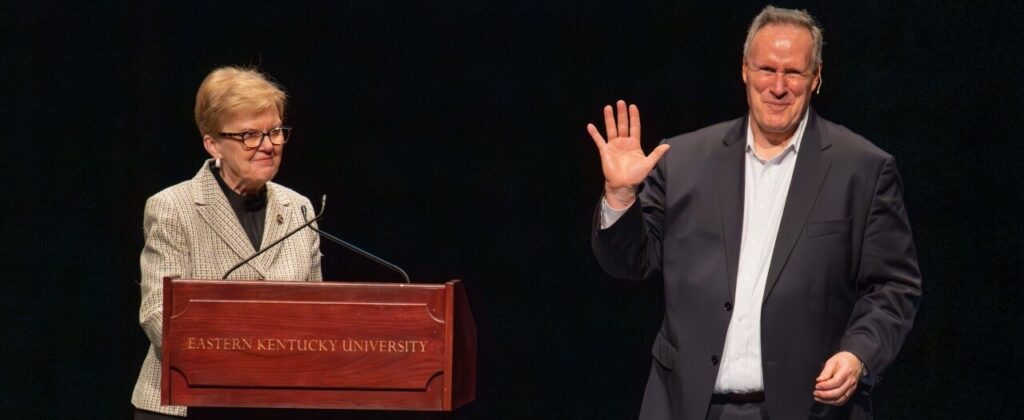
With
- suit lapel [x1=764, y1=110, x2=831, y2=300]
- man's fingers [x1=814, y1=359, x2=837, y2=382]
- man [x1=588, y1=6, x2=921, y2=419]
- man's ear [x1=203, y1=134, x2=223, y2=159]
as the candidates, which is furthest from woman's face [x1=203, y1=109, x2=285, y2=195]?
man's fingers [x1=814, y1=359, x2=837, y2=382]

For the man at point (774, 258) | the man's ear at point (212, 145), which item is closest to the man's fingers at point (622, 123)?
the man at point (774, 258)

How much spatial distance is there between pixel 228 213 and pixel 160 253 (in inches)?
7.1

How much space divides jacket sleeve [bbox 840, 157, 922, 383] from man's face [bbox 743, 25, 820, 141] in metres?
0.21

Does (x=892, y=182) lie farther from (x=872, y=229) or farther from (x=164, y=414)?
(x=164, y=414)

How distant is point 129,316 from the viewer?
4574 millimetres

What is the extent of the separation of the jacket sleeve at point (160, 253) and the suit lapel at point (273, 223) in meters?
0.16

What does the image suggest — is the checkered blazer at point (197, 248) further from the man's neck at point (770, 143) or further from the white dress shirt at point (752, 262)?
the man's neck at point (770, 143)

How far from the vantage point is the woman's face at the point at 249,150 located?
3.06 m

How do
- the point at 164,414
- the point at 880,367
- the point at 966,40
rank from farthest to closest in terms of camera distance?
1. the point at 966,40
2. the point at 164,414
3. the point at 880,367

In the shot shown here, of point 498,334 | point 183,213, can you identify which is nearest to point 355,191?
point 498,334

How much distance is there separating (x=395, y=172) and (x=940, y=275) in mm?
1768

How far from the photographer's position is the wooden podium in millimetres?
2650

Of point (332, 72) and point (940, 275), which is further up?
point (332, 72)

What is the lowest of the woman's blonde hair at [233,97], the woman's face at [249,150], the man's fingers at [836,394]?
the man's fingers at [836,394]
